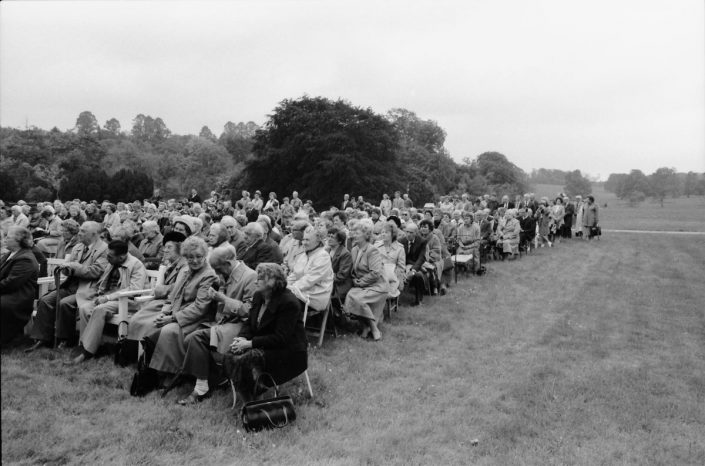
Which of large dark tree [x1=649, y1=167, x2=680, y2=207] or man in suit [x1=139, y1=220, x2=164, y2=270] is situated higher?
large dark tree [x1=649, y1=167, x2=680, y2=207]

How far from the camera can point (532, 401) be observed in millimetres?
5145

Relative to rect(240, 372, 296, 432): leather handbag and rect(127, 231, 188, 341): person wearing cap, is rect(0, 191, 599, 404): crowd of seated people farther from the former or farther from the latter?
rect(240, 372, 296, 432): leather handbag

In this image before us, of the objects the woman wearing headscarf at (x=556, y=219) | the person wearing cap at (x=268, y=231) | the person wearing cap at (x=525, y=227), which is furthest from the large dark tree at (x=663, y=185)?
the person wearing cap at (x=268, y=231)

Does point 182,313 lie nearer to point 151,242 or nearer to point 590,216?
point 151,242

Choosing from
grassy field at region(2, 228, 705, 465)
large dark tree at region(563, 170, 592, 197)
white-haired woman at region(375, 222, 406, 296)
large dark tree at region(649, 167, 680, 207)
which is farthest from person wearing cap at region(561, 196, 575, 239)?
large dark tree at region(563, 170, 592, 197)

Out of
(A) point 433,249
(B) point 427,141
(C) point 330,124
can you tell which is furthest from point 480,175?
(A) point 433,249

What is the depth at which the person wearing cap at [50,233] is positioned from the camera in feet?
30.5

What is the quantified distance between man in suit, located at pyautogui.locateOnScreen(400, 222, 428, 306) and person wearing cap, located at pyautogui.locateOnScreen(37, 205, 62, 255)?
6.31 metres

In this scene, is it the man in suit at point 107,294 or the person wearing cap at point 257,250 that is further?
the person wearing cap at point 257,250

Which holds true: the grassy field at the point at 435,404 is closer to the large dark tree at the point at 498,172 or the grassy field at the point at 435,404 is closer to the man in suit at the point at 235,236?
the man in suit at the point at 235,236

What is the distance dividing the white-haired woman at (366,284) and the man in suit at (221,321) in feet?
6.43

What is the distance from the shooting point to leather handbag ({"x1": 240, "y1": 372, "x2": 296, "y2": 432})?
4.36m

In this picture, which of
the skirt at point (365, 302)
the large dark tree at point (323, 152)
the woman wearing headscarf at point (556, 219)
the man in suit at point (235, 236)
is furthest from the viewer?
the large dark tree at point (323, 152)

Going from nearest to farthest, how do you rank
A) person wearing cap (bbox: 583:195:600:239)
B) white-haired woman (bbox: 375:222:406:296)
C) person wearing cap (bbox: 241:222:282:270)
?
person wearing cap (bbox: 241:222:282:270) → white-haired woman (bbox: 375:222:406:296) → person wearing cap (bbox: 583:195:600:239)
